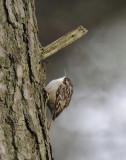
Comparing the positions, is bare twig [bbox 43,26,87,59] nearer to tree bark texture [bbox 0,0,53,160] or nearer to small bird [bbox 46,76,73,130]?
tree bark texture [bbox 0,0,53,160]

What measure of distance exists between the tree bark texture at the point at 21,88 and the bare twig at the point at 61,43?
6cm

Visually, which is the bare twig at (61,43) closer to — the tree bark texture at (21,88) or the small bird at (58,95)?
the tree bark texture at (21,88)

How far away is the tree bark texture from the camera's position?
3.45ft

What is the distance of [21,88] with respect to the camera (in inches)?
43.5

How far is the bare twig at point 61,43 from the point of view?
1264 millimetres

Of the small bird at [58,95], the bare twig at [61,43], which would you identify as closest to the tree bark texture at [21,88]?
the bare twig at [61,43]

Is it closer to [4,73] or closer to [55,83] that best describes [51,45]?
[4,73]

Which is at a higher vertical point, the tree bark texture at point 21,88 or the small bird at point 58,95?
the small bird at point 58,95

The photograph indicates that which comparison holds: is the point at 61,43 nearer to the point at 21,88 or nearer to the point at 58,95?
the point at 21,88

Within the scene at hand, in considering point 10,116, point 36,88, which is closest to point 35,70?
point 36,88

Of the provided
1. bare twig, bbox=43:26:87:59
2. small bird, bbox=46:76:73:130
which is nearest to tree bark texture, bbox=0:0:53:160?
bare twig, bbox=43:26:87:59

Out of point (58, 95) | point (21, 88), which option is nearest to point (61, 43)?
point (21, 88)

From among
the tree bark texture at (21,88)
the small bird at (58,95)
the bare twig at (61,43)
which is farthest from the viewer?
the small bird at (58,95)

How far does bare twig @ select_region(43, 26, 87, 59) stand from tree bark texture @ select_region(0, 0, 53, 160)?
0.18 feet
